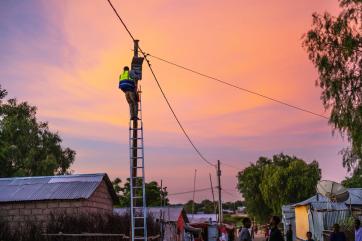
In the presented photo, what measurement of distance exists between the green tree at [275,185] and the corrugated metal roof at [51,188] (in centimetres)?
3799

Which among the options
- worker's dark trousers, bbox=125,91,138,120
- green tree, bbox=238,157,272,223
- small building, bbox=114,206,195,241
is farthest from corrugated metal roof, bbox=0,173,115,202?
green tree, bbox=238,157,272,223

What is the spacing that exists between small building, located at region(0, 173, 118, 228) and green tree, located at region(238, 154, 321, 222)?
38.7m

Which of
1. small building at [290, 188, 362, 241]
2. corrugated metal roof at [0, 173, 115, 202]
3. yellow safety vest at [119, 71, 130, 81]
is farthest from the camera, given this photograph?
small building at [290, 188, 362, 241]

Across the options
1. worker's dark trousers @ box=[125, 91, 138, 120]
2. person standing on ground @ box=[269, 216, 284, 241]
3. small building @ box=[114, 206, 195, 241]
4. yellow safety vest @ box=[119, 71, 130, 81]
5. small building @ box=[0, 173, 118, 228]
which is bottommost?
small building @ box=[114, 206, 195, 241]

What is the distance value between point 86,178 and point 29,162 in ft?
83.2

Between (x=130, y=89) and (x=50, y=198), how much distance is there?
8.35 meters

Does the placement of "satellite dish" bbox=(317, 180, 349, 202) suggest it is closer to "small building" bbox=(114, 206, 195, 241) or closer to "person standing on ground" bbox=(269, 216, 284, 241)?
"small building" bbox=(114, 206, 195, 241)

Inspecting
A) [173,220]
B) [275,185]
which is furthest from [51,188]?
[275,185]

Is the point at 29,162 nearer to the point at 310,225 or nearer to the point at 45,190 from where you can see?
the point at 45,190

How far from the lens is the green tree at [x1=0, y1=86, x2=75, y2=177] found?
45094 mm

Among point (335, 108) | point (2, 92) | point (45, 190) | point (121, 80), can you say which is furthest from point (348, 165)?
point (2, 92)

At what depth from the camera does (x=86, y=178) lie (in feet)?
71.8

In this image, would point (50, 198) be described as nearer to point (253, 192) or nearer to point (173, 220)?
point (173, 220)

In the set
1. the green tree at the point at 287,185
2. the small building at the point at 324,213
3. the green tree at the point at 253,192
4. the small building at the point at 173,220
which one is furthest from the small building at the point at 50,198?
the green tree at the point at 253,192
